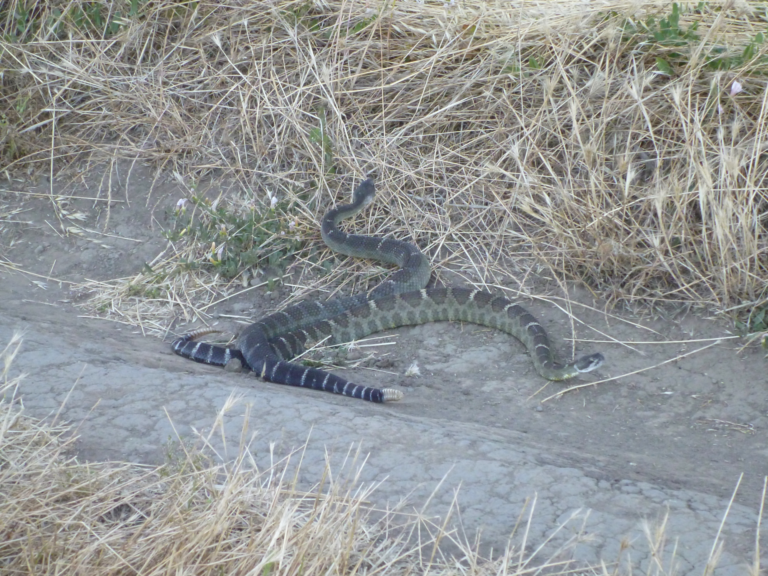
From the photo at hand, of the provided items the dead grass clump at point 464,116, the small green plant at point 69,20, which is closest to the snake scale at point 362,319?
the dead grass clump at point 464,116

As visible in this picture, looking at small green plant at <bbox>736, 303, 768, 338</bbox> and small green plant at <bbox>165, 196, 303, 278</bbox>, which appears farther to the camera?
small green plant at <bbox>165, 196, 303, 278</bbox>

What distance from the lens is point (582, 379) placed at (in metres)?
5.18

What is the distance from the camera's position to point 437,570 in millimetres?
2818

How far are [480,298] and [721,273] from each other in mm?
1627

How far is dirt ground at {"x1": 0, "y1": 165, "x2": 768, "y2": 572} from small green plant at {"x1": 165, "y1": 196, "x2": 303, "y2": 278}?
0.26 meters

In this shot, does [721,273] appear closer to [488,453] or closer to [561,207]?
[561,207]

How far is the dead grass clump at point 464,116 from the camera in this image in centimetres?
570

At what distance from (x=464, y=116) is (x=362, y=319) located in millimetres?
2117

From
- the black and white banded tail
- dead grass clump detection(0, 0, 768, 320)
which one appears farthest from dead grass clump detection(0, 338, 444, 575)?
dead grass clump detection(0, 0, 768, 320)

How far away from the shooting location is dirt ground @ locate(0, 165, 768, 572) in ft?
13.8

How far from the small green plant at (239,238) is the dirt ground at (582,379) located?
263 mm

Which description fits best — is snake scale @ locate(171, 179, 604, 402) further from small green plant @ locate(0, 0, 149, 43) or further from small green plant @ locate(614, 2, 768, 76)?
small green plant @ locate(0, 0, 149, 43)

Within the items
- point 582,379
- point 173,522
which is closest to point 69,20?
point 582,379

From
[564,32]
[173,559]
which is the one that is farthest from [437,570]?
[564,32]
